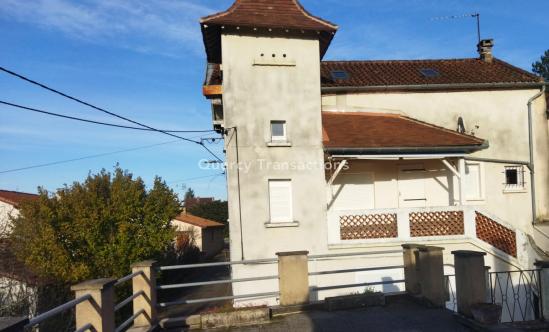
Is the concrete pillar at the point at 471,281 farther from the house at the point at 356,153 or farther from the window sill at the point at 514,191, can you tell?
the window sill at the point at 514,191

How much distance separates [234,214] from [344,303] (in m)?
5.74

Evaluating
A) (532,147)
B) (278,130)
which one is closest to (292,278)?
(278,130)

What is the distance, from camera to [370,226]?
12070 millimetres

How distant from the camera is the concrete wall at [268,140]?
1234cm

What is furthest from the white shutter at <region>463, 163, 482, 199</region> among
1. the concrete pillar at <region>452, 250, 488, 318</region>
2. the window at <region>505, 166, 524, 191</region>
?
the concrete pillar at <region>452, 250, 488, 318</region>

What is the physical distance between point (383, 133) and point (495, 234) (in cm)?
447

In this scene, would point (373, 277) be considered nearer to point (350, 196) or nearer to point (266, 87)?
point (350, 196)

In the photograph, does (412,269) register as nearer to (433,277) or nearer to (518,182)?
(433,277)

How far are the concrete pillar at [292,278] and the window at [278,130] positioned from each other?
6165 mm

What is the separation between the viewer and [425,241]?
472 inches

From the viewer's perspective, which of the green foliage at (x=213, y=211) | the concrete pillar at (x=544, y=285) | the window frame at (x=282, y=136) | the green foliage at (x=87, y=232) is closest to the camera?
the concrete pillar at (x=544, y=285)

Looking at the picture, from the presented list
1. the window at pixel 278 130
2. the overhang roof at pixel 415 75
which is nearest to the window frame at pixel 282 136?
the window at pixel 278 130

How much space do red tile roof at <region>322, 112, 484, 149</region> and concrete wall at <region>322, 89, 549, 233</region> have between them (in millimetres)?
519

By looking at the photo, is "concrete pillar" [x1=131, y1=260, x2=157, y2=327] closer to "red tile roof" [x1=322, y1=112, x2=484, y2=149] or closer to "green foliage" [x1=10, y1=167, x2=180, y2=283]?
"red tile roof" [x1=322, y1=112, x2=484, y2=149]
